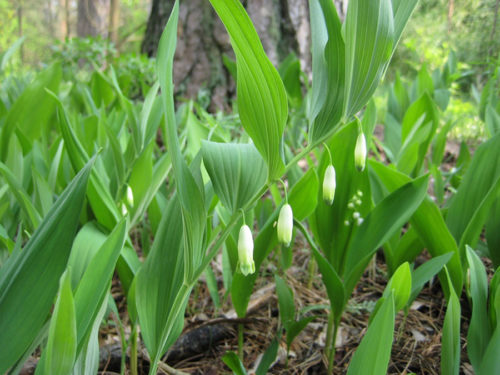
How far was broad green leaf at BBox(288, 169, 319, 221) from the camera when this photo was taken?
105 cm

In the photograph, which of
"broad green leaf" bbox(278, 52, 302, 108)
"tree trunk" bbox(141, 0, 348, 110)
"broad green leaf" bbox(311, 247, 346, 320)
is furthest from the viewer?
"tree trunk" bbox(141, 0, 348, 110)

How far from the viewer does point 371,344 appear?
698 millimetres

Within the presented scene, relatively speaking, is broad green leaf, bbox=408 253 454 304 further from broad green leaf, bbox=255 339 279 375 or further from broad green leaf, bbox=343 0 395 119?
broad green leaf, bbox=343 0 395 119

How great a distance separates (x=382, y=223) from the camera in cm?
108

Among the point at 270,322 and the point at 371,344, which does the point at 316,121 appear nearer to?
the point at 371,344

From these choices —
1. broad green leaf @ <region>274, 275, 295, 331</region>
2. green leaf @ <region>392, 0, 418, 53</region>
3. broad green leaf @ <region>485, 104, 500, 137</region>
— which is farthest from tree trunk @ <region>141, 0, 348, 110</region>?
green leaf @ <region>392, 0, 418, 53</region>

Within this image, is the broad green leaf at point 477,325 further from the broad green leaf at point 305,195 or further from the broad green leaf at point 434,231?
the broad green leaf at point 305,195

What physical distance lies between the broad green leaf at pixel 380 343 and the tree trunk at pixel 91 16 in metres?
9.14

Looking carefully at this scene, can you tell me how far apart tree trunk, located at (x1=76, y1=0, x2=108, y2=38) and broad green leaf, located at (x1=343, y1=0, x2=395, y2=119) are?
894cm

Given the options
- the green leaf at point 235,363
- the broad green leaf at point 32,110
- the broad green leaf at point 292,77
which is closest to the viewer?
the green leaf at point 235,363

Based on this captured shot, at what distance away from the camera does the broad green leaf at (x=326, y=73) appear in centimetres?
78

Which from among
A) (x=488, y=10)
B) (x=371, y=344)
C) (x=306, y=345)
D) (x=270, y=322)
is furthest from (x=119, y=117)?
(x=488, y=10)

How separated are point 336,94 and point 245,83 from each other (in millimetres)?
203

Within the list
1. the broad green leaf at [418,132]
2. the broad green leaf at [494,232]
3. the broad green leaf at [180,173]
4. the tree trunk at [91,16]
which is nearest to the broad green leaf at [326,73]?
the broad green leaf at [180,173]
